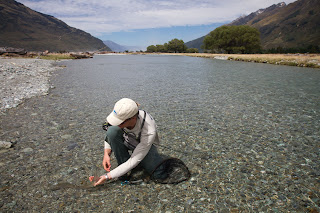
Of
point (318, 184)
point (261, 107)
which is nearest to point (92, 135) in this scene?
point (318, 184)

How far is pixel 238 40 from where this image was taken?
312ft

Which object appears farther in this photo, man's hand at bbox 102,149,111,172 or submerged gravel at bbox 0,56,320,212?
man's hand at bbox 102,149,111,172

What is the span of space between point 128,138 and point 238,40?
10460 cm

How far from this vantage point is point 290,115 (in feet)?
31.8

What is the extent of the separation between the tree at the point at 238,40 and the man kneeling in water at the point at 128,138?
99.2 meters

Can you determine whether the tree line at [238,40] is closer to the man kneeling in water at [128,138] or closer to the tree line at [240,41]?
the tree line at [240,41]

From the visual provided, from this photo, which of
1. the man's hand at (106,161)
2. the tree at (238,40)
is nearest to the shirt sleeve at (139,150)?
the man's hand at (106,161)

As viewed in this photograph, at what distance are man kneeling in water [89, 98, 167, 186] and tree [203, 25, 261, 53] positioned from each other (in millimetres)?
99215

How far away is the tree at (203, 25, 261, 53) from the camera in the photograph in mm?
92306

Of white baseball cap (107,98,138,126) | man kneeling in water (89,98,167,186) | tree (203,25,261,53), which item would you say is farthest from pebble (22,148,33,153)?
tree (203,25,261,53)

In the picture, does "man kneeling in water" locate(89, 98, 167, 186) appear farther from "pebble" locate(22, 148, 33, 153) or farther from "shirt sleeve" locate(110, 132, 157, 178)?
"pebble" locate(22, 148, 33, 153)

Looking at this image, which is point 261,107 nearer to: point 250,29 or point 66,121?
point 66,121

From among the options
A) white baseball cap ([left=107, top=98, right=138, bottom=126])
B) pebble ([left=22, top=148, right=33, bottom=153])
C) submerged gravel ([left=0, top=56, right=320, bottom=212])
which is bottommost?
submerged gravel ([left=0, top=56, right=320, bottom=212])

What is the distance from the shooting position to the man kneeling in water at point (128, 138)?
351 centimetres
